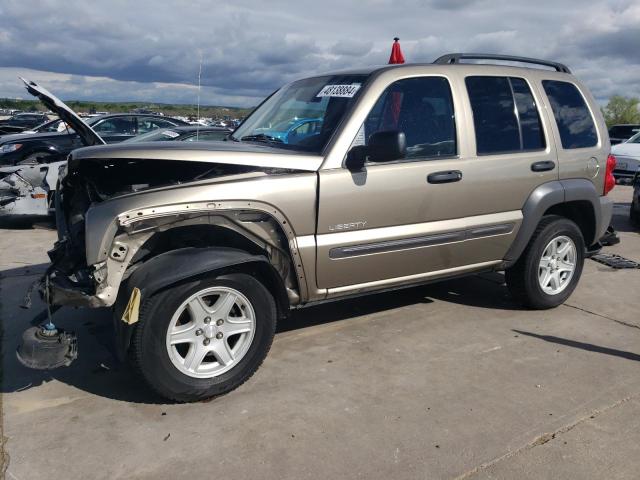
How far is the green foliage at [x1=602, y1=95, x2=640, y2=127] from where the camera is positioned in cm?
3456

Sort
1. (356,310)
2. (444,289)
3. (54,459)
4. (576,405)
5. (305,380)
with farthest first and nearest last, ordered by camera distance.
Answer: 1. (444,289)
2. (356,310)
3. (305,380)
4. (576,405)
5. (54,459)

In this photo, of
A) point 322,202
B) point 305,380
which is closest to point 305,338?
point 305,380

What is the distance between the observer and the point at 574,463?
9.57 ft

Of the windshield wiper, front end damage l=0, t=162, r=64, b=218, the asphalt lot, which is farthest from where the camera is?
front end damage l=0, t=162, r=64, b=218

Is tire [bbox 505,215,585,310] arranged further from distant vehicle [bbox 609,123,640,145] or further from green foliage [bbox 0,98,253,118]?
distant vehicle [bbox 609,123,640,145]

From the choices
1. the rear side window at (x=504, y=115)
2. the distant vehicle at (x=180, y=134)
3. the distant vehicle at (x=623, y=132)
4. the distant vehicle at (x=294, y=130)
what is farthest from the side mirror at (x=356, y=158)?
the distant vehicle at (x=623, y=132)

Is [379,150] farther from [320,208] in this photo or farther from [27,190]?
[27,190]

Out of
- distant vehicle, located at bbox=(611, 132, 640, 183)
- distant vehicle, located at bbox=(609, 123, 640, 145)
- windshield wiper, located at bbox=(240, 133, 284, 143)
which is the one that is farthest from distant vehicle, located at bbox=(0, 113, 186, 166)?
distant vehicle, located at bbox=(609, 123, 640, 145)

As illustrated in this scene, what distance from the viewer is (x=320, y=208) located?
12.1ft

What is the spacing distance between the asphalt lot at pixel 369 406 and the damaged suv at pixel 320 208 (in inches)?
13.4

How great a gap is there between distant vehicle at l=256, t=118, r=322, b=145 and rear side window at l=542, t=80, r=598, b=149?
2.12 meters

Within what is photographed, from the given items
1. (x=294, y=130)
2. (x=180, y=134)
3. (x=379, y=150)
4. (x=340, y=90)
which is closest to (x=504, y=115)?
(x=340, y=90)

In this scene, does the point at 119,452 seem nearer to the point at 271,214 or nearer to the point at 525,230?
the point at 271,214

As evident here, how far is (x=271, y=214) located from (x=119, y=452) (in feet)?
4.98
